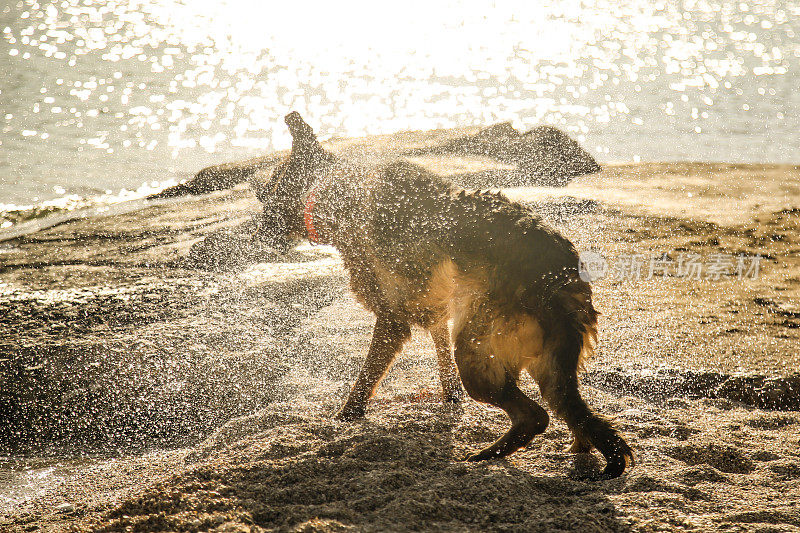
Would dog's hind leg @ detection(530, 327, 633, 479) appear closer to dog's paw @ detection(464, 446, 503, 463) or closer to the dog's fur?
the dog's fur

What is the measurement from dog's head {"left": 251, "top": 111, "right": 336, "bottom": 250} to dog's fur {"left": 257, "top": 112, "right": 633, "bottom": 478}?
25 cm

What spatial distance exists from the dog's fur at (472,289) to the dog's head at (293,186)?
247mm

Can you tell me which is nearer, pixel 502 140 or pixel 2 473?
pixel 2 473

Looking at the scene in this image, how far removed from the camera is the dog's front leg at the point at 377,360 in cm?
413

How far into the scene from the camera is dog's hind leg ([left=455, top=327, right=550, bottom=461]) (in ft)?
11.2

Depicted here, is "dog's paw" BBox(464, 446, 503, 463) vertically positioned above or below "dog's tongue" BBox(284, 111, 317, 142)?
below

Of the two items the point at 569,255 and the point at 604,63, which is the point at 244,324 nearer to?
the point at 569,255

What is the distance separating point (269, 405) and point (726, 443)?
2743mm

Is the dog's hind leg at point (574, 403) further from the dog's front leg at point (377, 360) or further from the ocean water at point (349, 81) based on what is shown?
the ocean water at point (349, 81)

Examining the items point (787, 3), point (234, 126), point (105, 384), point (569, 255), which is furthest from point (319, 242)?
point (787, 3)

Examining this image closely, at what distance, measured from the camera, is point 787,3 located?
2870 cm
